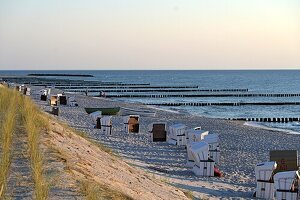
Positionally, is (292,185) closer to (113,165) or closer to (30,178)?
(113,165)

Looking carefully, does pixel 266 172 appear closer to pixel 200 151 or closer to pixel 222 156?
pixel 200 151

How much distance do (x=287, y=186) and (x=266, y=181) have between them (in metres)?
0.65

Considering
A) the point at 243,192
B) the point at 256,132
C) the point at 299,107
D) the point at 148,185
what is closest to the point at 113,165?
the point at 148,185

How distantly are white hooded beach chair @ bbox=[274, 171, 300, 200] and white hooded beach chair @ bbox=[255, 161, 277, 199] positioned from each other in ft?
1.47

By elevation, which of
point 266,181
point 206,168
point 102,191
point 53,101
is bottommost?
point 206,168

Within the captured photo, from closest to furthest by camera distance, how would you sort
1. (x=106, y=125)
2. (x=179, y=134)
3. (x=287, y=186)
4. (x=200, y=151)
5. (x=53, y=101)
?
1. (x=287, y=186)
2. (x=200, y=151)
3. (x=179, y=134)
4. (x=106, y=125)
5. (x=53, y=101)

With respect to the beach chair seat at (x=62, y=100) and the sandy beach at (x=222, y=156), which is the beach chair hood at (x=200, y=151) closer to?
the sandy beach at (x=222, y=156)

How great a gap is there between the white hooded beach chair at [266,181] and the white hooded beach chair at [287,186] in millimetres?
448

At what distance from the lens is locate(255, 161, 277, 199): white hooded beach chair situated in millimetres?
11453

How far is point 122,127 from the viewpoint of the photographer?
988 inches

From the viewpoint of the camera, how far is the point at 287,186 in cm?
1092

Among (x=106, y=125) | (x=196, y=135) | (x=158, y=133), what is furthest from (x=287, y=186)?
(x=106, y=125)

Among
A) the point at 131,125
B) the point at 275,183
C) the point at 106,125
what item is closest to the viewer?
the point at 275,183

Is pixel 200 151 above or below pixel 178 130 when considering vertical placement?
above
